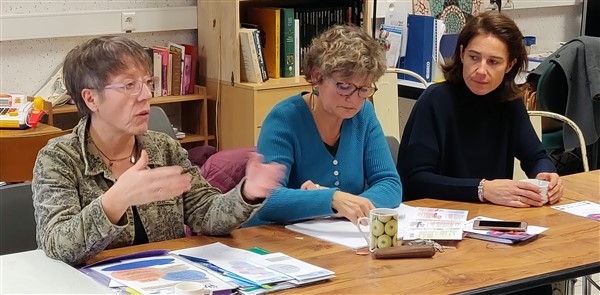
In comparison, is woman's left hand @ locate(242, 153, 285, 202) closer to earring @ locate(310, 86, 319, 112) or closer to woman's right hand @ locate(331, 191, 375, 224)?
woman's right hand @ locate(331, 191, 375, 224)

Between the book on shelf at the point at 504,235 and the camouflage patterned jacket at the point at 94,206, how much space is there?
598mm

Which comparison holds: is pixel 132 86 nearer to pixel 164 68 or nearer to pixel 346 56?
pixel 346 56

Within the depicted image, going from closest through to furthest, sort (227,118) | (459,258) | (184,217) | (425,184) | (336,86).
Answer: (459,258)
(184,217)
(336,86)
(425,184)
(227,118)

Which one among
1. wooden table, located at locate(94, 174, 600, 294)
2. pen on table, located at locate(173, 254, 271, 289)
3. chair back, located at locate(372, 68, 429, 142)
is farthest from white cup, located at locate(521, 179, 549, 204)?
chair back, located at locate(372, 68, 429, 142)

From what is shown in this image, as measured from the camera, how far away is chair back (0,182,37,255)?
7.61ft

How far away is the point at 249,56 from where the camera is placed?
442cm

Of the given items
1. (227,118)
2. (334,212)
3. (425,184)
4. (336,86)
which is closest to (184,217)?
(334,212)

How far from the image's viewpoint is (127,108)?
7.04 feet

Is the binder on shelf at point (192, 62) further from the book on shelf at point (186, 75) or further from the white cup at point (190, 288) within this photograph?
the white cup at point (190, 288)

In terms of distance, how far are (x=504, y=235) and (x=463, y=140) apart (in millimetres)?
666

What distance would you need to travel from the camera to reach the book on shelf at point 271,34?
4.52m

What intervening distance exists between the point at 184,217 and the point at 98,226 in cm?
40

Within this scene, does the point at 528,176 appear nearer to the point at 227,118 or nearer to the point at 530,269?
the point at 530,269

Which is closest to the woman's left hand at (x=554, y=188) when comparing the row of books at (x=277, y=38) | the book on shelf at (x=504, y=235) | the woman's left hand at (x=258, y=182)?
the book on shelf at (x=504, y=235)
